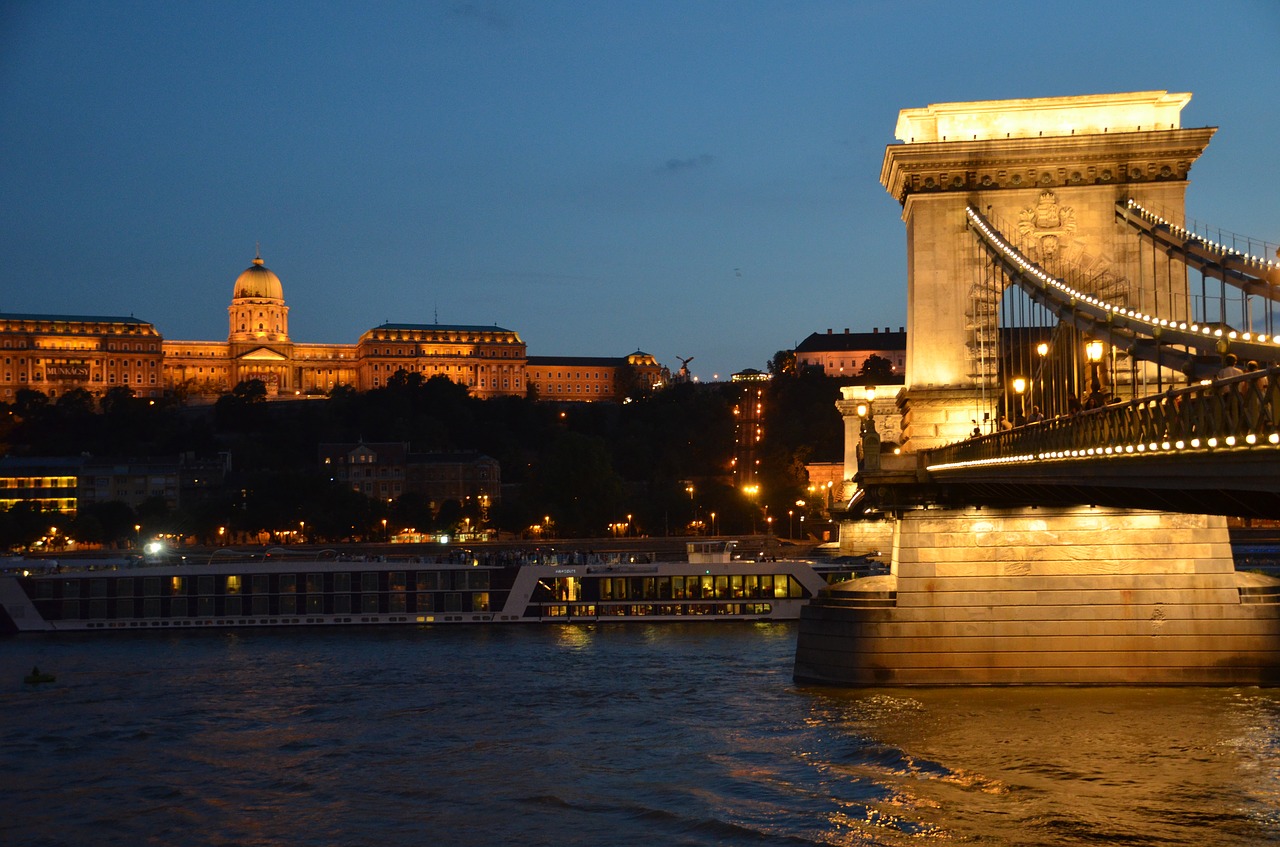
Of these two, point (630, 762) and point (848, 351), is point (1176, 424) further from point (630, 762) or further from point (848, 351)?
point (848, 351)

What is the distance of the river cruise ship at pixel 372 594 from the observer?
6038cm

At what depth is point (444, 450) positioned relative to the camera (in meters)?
155

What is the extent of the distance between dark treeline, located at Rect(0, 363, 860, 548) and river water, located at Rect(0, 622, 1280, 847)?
65255 millimetres

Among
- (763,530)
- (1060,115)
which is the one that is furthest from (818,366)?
(1060,115)

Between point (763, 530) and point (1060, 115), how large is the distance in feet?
269

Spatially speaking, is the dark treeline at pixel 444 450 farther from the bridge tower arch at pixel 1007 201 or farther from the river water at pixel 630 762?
the bridge tower arch at pixel 1007 201

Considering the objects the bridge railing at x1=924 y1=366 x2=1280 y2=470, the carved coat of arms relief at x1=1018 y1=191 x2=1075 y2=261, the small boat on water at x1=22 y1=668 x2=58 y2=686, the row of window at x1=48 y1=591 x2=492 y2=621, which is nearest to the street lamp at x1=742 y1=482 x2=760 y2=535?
the row of window at x1=48 y1=591 x2=492 y2=621

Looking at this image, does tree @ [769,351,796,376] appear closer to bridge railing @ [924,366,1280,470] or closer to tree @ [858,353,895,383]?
tree @ [858,353,895,383]

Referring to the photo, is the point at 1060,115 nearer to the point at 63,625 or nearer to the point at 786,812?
the point at 786,812

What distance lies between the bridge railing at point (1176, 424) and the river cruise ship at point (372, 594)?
3613 centimetres

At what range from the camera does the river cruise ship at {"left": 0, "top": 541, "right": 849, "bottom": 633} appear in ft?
198

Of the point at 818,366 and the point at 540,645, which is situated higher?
the point at 818,366

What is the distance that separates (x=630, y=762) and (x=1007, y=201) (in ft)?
50.0

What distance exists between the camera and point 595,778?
29.4 meters
